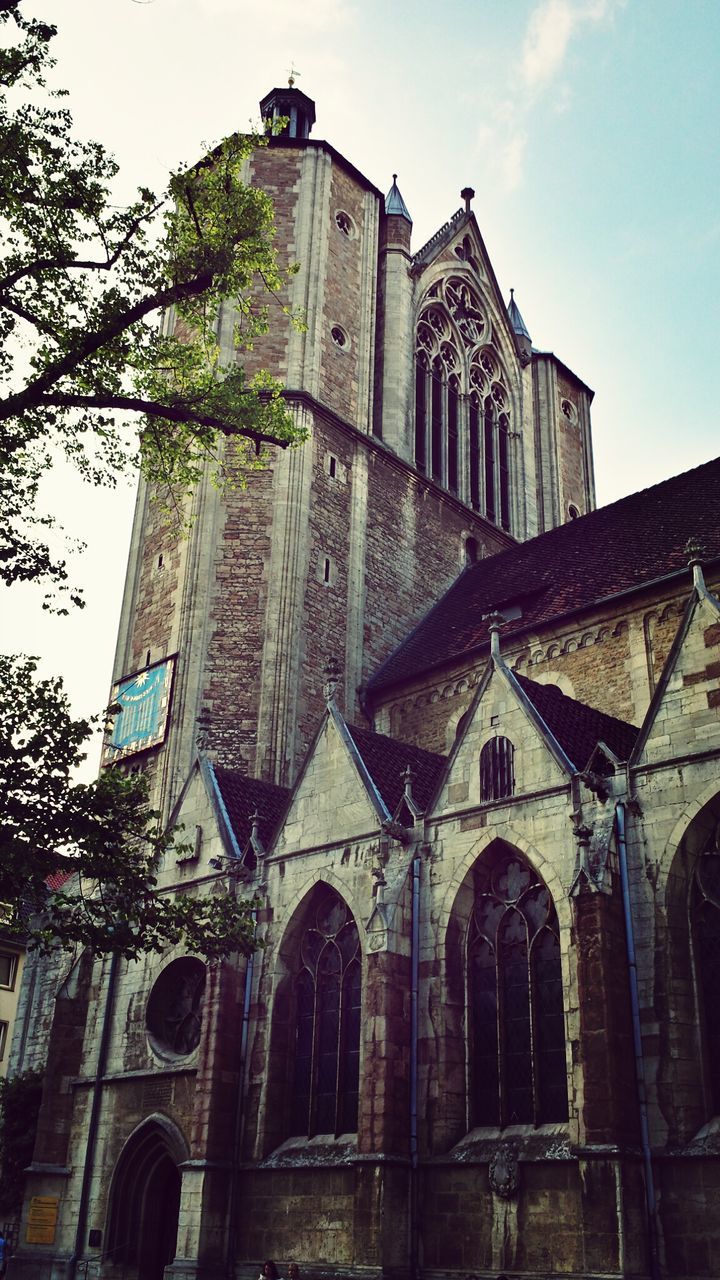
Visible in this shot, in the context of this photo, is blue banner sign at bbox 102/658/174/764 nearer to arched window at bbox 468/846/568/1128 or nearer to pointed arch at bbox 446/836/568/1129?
pointed arch at bbox 446/836/568/1129

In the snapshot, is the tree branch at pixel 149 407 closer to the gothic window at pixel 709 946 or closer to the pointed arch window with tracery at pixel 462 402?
the gothic window at pixel 709 946

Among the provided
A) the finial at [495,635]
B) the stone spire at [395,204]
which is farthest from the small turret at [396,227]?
the finial at [495,635]

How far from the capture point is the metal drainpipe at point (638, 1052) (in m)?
13.1

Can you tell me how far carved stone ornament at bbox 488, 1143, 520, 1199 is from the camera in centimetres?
1452

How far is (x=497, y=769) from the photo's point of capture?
57.3ft

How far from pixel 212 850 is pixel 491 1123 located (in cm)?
731

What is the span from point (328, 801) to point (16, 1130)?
973cm

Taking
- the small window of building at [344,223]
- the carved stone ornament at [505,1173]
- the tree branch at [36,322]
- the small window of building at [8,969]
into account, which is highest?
the small window of building at [344,223]

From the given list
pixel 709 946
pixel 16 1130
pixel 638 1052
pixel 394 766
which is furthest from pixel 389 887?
pixel 16 1130

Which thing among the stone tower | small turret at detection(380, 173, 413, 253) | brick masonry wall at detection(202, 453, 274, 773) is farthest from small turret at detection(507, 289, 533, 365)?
brick masonry wall at detection(202, 453, 274, 773)

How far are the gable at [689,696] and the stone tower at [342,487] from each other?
35.1ft

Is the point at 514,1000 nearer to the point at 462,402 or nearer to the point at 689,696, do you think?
the point at 689,696

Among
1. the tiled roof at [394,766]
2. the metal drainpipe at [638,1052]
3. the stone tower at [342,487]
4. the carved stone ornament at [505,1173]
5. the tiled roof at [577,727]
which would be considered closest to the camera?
the metal drainpipe at [638,1052]

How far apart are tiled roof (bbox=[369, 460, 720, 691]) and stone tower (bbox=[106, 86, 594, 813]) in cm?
141
